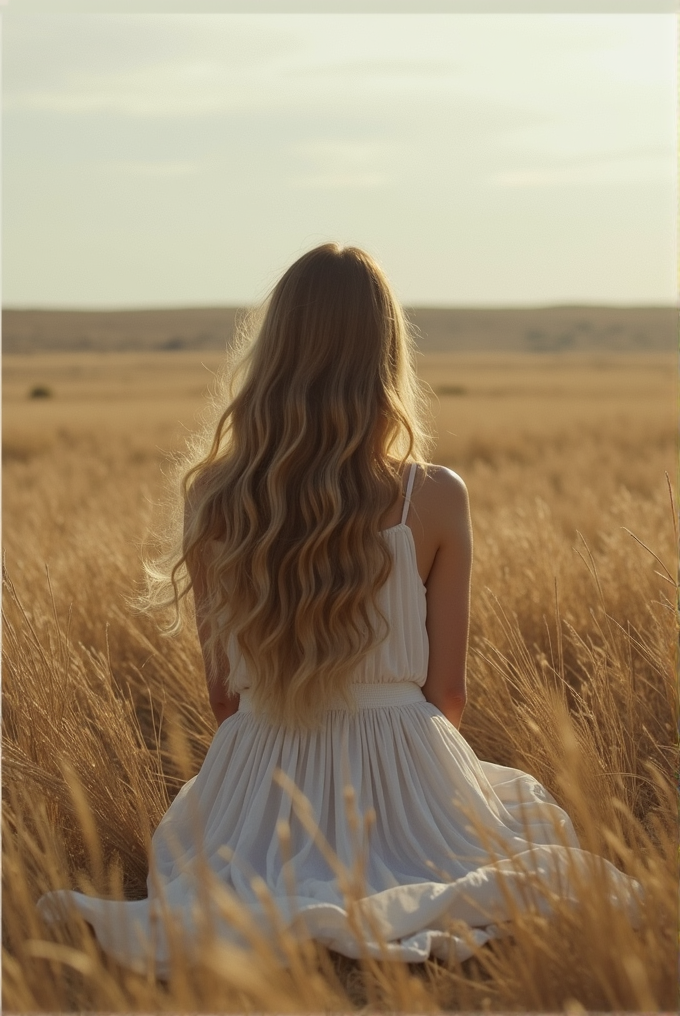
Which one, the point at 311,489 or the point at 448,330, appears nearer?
the point at 311,489

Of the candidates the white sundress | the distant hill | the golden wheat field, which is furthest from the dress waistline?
the distant hill

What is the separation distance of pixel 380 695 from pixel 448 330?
72203 millimetres

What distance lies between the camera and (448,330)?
72875mm

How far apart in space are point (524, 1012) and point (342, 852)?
445mm

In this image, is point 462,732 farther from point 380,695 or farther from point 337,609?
point 337,609

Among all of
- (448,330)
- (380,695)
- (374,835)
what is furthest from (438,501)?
(448,330)

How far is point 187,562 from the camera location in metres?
2.25

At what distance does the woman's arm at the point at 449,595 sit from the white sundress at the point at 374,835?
43 mm

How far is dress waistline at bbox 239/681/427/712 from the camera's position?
2137 mm

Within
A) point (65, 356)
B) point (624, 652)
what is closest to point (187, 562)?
point (624, 652)

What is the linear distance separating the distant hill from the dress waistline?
55326mm

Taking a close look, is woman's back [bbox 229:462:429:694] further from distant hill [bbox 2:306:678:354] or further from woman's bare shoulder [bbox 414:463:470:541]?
distant hill [bbox 2:306:678:354]

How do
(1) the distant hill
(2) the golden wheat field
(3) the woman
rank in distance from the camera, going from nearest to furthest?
(2) the golden wheat field
(3) the woman
(1) the distant hill

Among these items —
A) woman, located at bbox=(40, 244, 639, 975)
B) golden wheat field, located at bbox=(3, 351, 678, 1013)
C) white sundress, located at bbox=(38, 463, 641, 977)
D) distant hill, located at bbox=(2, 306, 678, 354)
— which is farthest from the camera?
distant hill, located at bbox=(2, 306, 678, 354)
